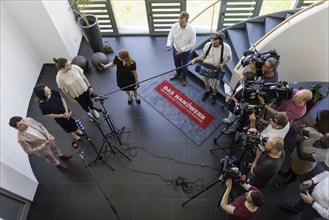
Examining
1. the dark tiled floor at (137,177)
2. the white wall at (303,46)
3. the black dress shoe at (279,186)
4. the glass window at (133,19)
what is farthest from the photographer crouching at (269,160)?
the glass window at (133,19)

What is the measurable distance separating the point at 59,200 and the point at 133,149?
1.38 meters

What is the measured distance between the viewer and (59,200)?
3.91 metres

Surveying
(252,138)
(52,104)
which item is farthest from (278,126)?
(52,104)

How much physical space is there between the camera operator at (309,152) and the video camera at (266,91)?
529mm

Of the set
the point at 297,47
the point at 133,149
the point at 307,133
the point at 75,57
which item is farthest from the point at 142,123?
the point at 297,47

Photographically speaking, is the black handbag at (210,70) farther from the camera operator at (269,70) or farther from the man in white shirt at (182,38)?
the camera operator at (269,70)

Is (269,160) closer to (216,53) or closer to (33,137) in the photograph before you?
(216,53)

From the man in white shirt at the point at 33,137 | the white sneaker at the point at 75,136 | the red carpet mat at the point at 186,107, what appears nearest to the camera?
the man in white shirt at the point at 33,137

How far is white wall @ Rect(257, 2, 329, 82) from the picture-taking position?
13.6 ft

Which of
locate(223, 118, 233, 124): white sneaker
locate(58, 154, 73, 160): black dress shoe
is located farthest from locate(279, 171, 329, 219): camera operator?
locate(58, 154, 73, 160): black dress shoe

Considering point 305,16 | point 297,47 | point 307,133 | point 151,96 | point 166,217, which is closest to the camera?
point 307,133

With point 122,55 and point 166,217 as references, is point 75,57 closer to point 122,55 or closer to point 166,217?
point 122,55

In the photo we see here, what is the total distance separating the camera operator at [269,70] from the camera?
3.34m

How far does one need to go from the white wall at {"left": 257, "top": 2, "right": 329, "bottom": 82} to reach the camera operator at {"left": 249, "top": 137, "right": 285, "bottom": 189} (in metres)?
2.05
